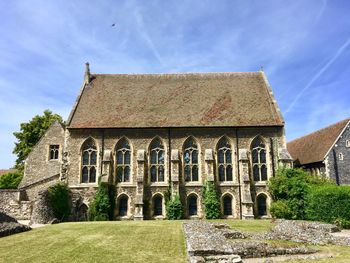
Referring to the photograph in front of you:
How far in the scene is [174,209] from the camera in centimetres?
2677

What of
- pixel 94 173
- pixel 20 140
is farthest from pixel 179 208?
pixel 20 140

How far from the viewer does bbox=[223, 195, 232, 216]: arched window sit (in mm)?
27828

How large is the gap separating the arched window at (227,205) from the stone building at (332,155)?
1046 centimetres

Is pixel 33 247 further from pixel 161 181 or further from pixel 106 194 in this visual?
pixel 161 181

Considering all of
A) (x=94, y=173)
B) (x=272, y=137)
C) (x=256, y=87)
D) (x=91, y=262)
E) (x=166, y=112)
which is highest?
(x=256, y=87)

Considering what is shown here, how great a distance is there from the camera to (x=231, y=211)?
27.8 m

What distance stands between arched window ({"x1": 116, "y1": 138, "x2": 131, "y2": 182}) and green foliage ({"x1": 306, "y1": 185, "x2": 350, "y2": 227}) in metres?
16.3

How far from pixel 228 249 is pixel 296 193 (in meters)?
16.3

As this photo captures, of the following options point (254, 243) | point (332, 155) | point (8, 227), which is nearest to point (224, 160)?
point (332, 155)

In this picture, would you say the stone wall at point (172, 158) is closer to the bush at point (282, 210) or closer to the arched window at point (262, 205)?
the arched window at point (262, 205)

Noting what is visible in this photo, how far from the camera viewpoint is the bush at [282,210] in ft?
83.1

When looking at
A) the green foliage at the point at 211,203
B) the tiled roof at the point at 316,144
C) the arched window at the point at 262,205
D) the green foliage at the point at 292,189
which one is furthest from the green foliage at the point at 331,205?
the tiled roof at the point at 316,144

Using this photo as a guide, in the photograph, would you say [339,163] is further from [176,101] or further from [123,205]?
[123,205]

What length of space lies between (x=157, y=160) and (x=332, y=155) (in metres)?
17.7
